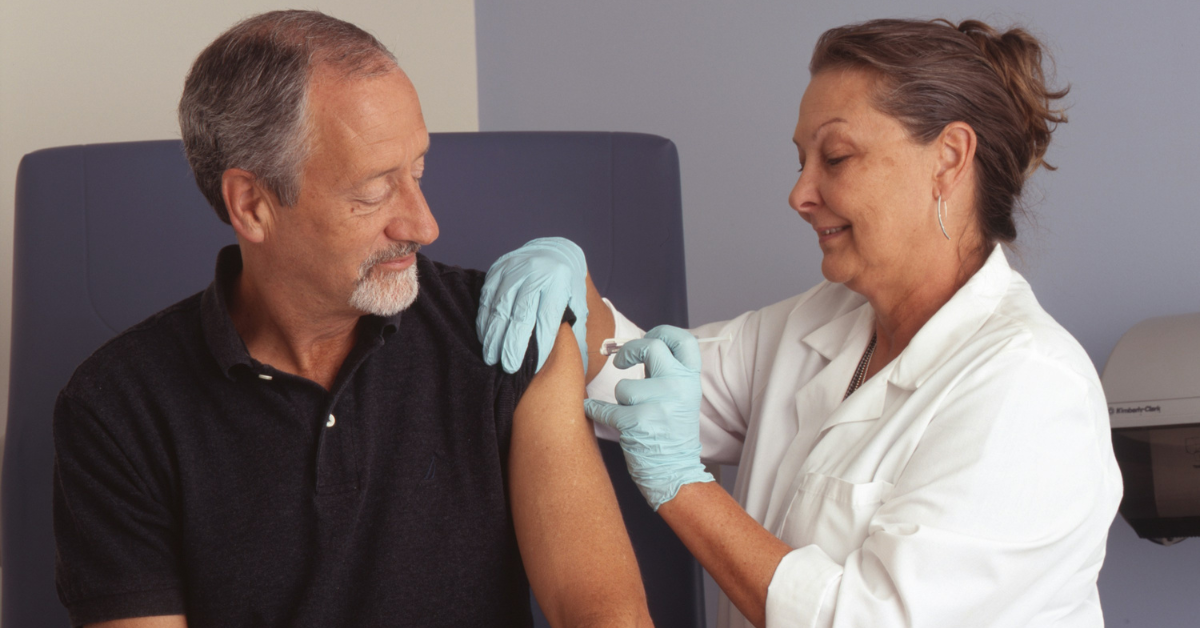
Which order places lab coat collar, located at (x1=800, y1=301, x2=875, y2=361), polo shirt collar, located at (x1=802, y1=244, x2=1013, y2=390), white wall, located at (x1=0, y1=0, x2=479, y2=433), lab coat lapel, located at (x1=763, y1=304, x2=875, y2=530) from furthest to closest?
white wall, located at (x1=0, y1=0, x2=479, y2=433), lab coat collar, located at (x1=800, y1=301, x2=875, y2=361), lab coat lapel, located at (x1=763, y1=304, x2=875, y2=530), polo shirt collar, located at (x1=802, y1=244, x2=1013, y2=390)

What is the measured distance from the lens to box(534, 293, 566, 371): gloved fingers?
1.32m

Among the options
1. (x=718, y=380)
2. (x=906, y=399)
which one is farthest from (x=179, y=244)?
(x=906, y=399)

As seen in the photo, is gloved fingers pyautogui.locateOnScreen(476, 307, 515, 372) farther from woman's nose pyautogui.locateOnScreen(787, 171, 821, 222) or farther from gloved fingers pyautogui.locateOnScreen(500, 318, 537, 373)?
woman's nose pyautogui.locateOnScreen(787, 171, 821, 222)

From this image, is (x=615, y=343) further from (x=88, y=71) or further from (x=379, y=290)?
(x=88, y=71)

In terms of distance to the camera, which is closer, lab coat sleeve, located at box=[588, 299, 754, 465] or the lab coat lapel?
the lab coat lapel

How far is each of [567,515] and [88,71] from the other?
1.52 m

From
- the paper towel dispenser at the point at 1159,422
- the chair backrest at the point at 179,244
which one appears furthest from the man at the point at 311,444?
the paper towel dispenser at the point at 1159,422

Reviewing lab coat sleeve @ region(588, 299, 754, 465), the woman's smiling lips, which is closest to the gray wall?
the woman's smiling lips

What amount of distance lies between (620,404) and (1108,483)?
25.9 inches

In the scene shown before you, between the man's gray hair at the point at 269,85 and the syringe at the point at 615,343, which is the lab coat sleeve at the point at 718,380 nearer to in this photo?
the syringe at the point at 615,343

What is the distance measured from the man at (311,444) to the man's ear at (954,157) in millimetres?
636

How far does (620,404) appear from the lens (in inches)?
56.1

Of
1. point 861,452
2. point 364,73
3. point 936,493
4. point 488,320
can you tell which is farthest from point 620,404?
point 364,73

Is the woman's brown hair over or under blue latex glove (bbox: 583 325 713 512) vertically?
over
